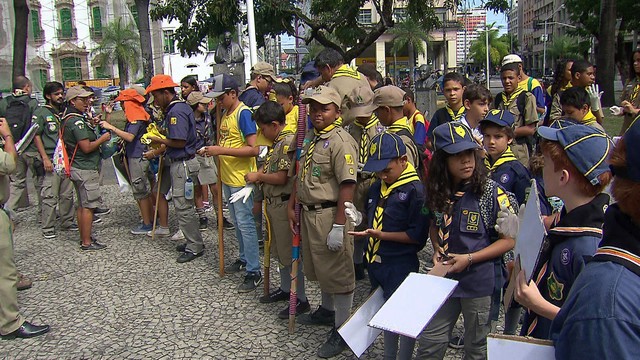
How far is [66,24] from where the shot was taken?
49812 mm

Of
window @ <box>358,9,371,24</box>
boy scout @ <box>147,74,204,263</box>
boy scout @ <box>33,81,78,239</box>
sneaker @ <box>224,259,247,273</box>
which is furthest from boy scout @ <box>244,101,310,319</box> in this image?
window @ <box>358,9,371,24</box>

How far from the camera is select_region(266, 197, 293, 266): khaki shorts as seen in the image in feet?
14.3

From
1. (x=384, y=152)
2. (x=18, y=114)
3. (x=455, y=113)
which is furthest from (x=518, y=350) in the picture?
(x=18, y=114)

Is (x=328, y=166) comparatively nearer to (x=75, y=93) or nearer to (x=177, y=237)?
(x=177, y=237)

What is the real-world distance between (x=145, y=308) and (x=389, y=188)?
9.55 feet

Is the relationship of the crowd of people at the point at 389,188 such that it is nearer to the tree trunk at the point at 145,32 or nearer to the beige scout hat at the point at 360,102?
the beige scout hat at the point at 360,102

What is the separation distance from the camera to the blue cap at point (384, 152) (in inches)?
121

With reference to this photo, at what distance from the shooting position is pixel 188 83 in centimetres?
771

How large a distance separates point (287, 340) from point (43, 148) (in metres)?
5.01

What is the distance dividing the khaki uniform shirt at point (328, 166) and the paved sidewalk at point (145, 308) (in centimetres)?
119

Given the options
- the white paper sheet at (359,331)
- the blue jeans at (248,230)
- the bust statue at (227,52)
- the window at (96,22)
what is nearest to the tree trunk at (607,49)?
the bust statue at (227,52)

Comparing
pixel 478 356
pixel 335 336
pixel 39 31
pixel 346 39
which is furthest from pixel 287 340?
pixel 39 31

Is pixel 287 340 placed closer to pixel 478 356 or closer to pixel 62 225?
pixel 478 356

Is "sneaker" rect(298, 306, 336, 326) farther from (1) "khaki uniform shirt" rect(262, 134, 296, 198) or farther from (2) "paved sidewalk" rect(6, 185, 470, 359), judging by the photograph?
(1) "khaki uniform shirt" rect(262, 134, 296, 198)
